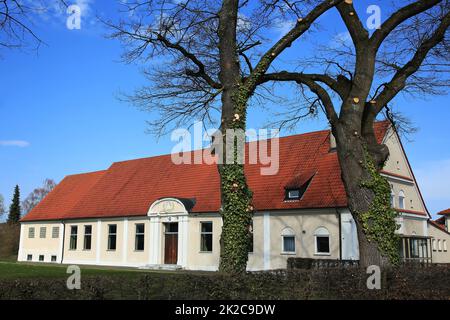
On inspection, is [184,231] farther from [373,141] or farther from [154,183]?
[373,141]

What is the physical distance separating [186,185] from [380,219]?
21813 mm

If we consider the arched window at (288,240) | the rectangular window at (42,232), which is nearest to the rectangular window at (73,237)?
the rectangular window at (42,232)

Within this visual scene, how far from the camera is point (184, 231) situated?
3039cm

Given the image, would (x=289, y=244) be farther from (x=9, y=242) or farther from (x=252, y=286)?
(x=9, y=242)

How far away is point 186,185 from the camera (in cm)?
3297

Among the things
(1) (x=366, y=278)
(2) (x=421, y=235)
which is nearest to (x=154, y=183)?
(2) (x=421, y=235)

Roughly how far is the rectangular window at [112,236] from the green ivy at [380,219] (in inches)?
998

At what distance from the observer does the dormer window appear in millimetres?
26727

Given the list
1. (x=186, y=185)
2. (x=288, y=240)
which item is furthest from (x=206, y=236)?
(x=288, y=240)

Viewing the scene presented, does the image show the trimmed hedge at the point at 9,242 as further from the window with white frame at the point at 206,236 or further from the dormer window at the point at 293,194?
the dormer window at the point at 293,194

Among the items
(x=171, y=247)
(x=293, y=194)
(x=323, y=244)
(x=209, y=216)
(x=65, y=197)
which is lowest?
(x=171, y=247)
